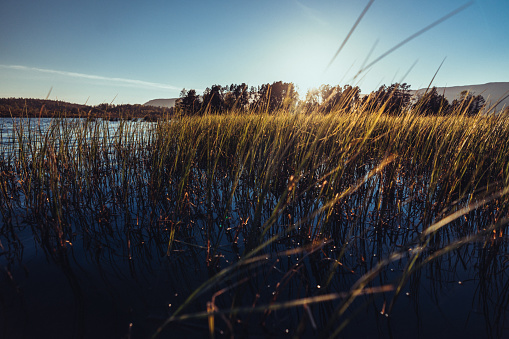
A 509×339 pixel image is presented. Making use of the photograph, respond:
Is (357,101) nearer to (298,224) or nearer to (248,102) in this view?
(298,224)

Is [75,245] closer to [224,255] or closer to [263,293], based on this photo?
[224,255]

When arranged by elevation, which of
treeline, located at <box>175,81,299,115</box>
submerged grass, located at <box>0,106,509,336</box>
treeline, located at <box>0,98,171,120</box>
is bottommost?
submerged grass, located at <box>0,106,509,336</box>

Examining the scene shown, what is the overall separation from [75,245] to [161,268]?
2.62ft

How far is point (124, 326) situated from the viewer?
1.11 m

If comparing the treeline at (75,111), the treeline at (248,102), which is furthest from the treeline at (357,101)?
the treeline at (75,111)

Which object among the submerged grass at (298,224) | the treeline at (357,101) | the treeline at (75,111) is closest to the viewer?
the submerged grass at (298,224)

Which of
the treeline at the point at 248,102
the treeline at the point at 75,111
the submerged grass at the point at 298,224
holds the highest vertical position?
the treeline at the point at 248,102

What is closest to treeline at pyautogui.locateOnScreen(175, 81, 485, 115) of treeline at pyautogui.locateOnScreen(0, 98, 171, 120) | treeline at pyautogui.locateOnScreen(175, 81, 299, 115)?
treeline at pyautogui.locateOnScreen(175, 81, 299, 115)

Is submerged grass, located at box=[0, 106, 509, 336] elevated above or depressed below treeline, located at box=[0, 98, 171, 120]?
below

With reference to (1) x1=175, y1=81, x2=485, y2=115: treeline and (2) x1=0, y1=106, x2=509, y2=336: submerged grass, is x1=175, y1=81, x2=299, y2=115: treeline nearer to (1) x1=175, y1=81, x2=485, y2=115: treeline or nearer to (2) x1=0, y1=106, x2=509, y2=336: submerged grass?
(1) x1=175, y1=81, x2=485, y2=115: treeline

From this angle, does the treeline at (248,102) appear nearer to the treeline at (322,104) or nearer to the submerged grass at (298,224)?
the treeline at (322,104)

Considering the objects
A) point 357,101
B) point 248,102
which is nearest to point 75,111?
point 248,102

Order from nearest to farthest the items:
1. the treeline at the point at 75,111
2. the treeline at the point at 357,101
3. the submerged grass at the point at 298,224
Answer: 1. the submerged grass at the point at 298,224
2. the treeline at the point at 357,101
3. the treeline at the point at 75,111

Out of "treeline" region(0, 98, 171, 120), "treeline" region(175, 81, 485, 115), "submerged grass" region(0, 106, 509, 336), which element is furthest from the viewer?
"treeline" region(0, 98, 171, 120)
